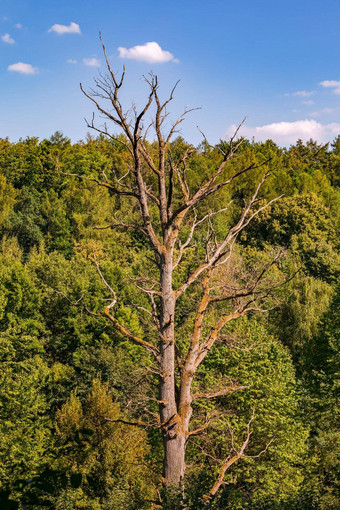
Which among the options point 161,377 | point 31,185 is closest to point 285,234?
point 31,185

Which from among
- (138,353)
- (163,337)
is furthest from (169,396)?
(138,353)

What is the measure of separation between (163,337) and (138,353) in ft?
70.3

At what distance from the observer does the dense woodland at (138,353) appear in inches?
286

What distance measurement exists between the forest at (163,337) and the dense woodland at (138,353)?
0.09 meters

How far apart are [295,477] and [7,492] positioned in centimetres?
1347

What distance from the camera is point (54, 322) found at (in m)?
31.0

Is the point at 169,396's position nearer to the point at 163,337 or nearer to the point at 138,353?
the point at 163,337

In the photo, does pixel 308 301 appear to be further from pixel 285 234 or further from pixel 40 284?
pixel 40 284

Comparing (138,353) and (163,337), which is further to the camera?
(138,353)

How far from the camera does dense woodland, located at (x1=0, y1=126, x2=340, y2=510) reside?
725 centimetres

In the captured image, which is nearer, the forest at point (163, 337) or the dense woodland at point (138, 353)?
the forest at point (163, 337)

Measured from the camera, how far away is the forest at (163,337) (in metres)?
6.14

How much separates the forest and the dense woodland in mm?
92

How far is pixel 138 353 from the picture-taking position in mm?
26891
